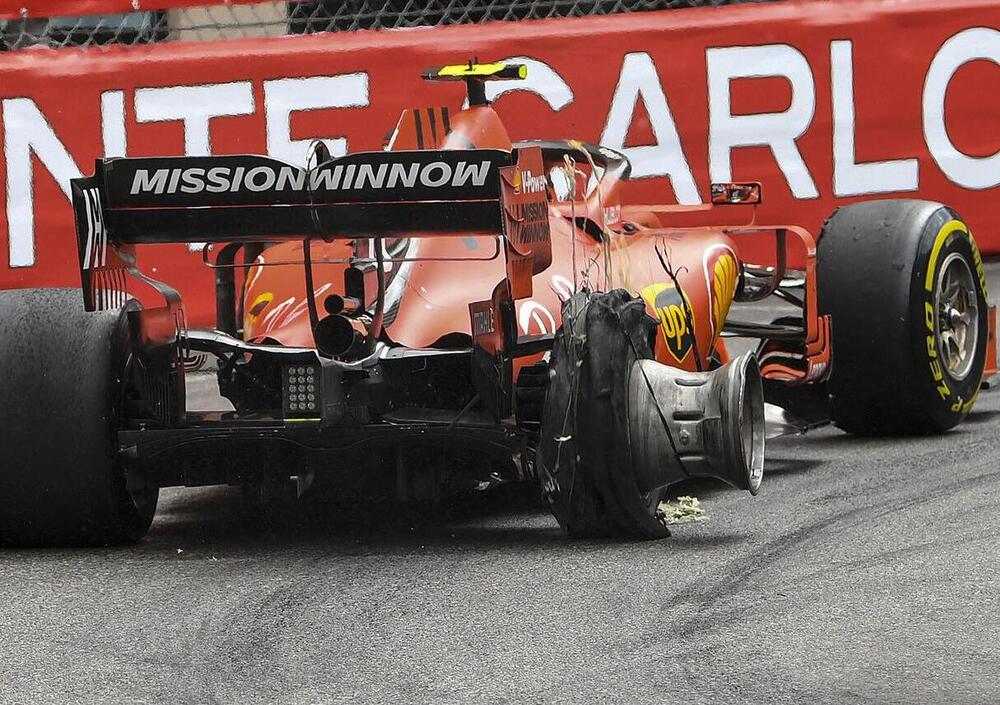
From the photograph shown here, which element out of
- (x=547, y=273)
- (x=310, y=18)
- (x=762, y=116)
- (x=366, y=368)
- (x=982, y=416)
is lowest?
(x=982, y=416)

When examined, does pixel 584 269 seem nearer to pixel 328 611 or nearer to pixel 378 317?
pixel 378 317

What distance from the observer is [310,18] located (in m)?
9.73

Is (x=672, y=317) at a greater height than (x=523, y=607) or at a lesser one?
greater

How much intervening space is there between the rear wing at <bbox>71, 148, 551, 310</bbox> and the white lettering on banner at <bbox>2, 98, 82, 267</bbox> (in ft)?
14.4

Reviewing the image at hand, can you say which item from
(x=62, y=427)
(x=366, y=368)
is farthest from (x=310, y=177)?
(x=62, y=427)

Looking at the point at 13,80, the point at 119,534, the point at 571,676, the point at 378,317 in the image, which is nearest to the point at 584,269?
the point at 378,317

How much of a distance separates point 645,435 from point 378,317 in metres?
0.92

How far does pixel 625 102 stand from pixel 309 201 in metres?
4.54

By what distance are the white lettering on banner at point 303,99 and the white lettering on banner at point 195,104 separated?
0.42 ft

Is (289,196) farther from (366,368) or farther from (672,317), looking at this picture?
(672,317)

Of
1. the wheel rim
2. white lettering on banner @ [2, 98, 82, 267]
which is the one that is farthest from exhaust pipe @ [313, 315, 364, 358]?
white lettering on banner @ [2, 98, 82, 267]

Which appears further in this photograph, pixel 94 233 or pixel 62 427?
pixel 62 427

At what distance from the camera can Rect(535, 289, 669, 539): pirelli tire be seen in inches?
206

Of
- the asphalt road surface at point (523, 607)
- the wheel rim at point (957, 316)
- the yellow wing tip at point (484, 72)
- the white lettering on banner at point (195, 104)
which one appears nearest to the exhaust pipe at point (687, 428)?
the asphalt road surface at point (523, 607)
